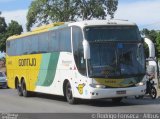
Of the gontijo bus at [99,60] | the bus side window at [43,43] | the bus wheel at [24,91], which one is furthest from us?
the bus wheel at [24,91]

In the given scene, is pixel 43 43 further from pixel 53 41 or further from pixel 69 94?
pixel 69 94

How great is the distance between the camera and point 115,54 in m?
20.8

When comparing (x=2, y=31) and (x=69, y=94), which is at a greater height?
(x=2, y=31)

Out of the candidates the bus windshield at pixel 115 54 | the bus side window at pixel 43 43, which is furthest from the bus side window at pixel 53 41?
the bus windshield at pixel 115 54

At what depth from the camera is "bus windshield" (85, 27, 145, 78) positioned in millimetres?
20469

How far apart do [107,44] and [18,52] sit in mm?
10407

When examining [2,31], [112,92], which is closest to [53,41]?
[112,92]

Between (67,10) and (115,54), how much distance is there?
47819mm

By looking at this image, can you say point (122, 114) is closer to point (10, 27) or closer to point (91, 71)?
point (91, 71)

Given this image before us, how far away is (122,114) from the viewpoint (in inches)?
669

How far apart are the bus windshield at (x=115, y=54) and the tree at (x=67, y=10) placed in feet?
150

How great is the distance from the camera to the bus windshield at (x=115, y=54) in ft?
67.2

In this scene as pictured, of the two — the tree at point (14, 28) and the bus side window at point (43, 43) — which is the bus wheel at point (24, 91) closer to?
the bus side window at point (43, 43)

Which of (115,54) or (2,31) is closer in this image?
(115,54)
